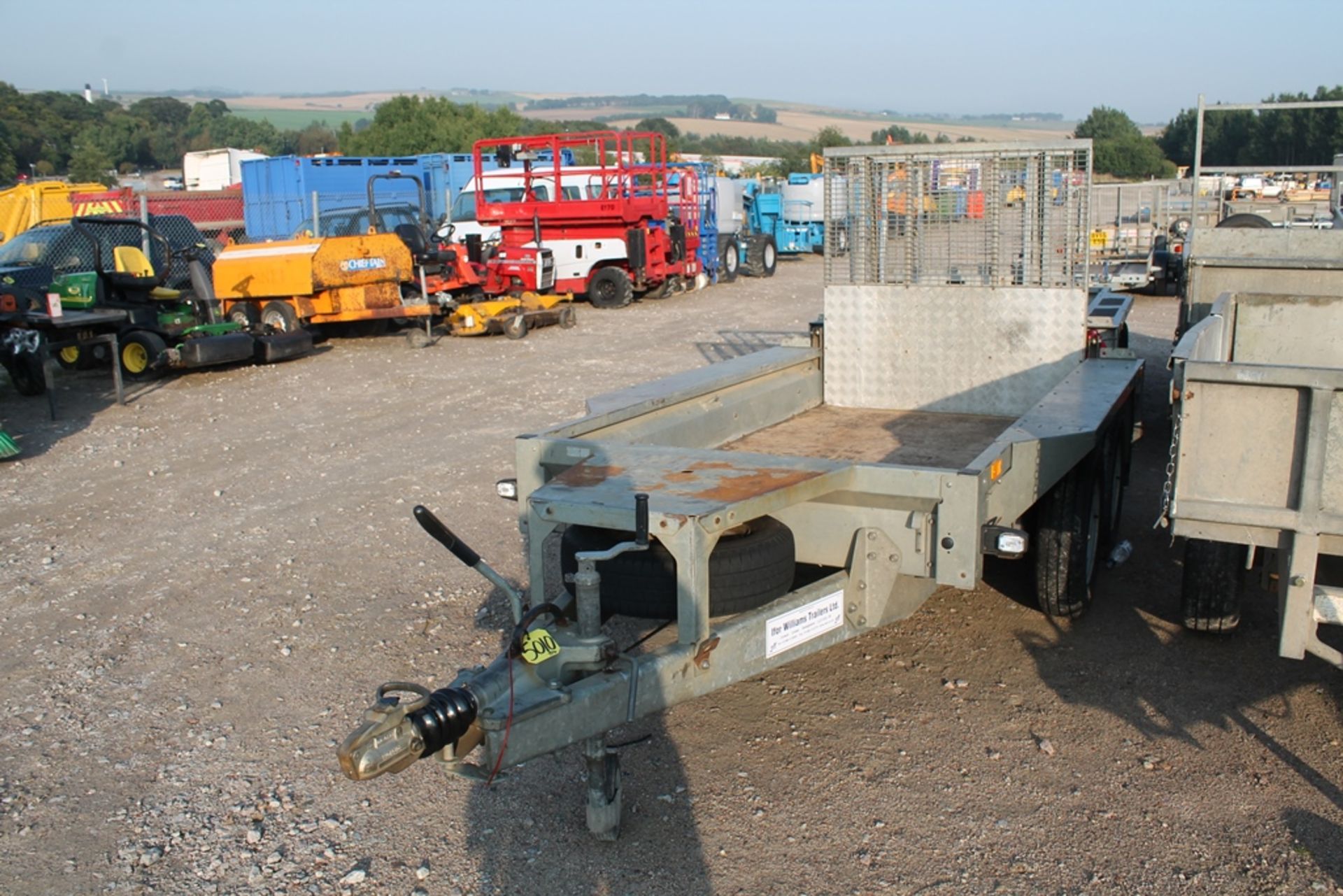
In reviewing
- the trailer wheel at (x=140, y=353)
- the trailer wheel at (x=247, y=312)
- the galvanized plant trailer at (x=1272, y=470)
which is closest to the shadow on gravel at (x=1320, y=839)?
the galvanized plant trailer at (x=1272, y=470)

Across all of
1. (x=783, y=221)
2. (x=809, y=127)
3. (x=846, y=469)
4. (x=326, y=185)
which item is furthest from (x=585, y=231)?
(x=809, y=127)

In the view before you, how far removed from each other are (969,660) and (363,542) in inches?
147

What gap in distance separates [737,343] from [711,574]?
460 inches

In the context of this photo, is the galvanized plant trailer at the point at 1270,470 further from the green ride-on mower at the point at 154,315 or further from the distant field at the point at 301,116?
the distant field at the point at 301,116

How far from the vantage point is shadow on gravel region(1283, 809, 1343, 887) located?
3.68 m

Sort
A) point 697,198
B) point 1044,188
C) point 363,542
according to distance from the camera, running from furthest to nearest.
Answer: point 697,198, point 363,542, point 1044,188

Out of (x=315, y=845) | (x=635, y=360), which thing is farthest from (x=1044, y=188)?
(x=635, y=360)

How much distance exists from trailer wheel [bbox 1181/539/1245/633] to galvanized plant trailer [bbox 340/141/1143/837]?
1.57 ft

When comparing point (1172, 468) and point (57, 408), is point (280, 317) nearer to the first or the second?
point (57, 408)

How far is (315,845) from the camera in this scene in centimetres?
396

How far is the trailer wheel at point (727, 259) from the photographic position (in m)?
24.2

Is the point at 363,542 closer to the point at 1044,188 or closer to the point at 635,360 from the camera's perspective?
the point at 1044,188

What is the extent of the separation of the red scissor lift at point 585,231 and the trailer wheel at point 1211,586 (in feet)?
44.3

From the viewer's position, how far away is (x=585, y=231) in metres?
18.9
